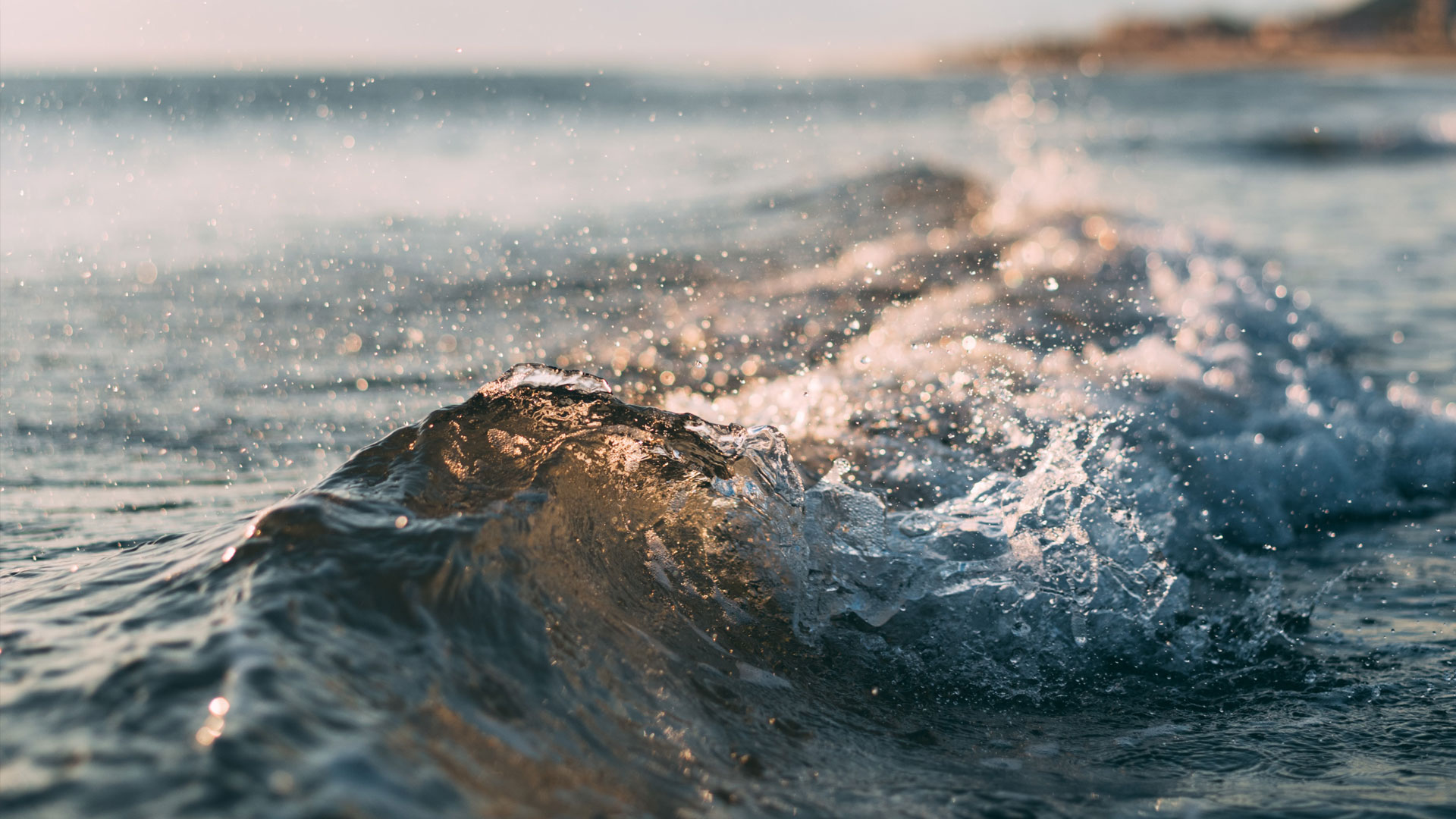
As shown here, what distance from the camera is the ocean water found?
2191 mm

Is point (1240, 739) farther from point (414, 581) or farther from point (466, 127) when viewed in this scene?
point (466, 127)

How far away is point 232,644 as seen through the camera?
217 centimetres

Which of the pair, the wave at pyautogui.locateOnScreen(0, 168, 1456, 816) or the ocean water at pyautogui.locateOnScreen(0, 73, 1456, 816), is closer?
the wave at pyautogui.locateOnScreen(0, 168, 1456, 816)

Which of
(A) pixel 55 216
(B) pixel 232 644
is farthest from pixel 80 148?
(B) pixel 232 644

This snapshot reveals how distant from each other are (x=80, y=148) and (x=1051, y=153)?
59.1 ft

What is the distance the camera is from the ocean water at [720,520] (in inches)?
86.3

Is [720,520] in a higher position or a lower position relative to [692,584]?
higher

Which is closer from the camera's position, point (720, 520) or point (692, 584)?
point (692, 584)

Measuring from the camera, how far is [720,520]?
3260mm

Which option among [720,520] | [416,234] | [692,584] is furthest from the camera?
[416,234]

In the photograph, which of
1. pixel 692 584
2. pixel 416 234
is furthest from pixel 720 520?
pixel 416 234

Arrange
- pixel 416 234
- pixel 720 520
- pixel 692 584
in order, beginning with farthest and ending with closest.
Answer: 1. pixel 416 234
2. pixel 720 520
3. pixel 692 584

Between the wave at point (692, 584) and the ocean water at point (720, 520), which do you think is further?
the ocean water at point (720, 520)

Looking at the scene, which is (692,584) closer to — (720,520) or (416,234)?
(720,520)
